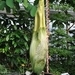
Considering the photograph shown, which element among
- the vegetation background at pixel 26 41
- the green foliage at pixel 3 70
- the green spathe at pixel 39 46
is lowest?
the green foliage at pixel 3 70

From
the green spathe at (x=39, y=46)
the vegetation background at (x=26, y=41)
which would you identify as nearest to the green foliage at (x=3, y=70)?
the vegetation background at (x=26, y=41)

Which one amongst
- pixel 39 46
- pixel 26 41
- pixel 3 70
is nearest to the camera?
pixel 39 46

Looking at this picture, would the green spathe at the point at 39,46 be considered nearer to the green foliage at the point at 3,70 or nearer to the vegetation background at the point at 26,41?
the vegetation background at the point at 26,41

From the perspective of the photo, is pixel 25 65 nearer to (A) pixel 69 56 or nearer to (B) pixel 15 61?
(B) pixel 15 61

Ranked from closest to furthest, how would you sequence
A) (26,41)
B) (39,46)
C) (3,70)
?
(39,46), (26,41), (3,70)

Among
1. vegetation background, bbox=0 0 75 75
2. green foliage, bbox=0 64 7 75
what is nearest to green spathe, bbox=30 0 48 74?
vegetation background, bbox=0 0 75 75

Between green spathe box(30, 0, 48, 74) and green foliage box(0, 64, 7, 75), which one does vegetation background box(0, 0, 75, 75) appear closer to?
green foliage box(0, 64, 7, 75)

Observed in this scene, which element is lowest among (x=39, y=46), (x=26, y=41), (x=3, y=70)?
(x=3, y=70)

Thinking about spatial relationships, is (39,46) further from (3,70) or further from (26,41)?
(3,70)

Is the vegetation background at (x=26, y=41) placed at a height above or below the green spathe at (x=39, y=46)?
below

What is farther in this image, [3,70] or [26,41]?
[3,70]

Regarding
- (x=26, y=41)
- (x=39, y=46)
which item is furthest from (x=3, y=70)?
(x=39, y=46)

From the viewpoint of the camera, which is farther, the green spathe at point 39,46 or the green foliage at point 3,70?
the green foliage at point 3,70

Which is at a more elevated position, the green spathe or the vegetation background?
the green spathe
